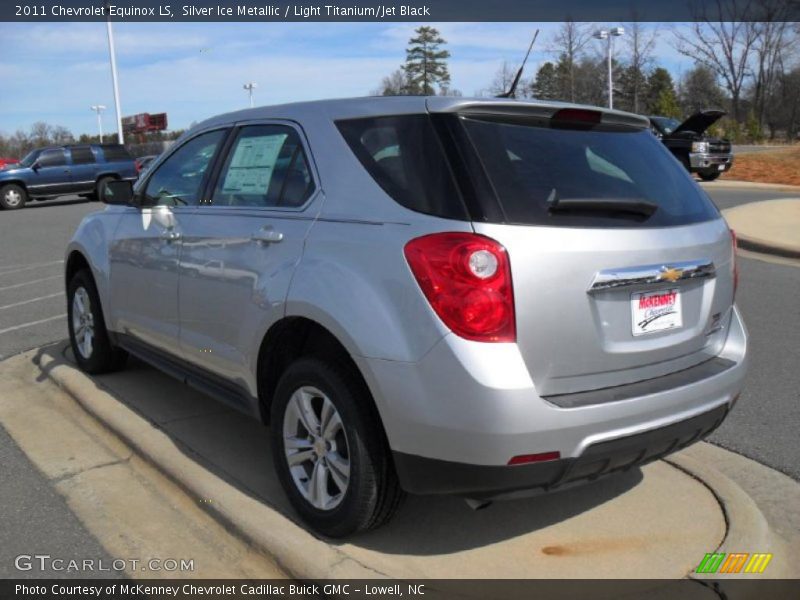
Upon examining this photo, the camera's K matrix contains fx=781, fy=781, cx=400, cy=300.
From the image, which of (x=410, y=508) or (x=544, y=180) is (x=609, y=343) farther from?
(x=410, y=508)

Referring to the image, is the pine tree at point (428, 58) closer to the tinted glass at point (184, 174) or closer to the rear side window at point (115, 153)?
the tinted glass at point (184, 174)

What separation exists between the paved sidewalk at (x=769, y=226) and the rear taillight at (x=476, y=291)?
8.24 metres

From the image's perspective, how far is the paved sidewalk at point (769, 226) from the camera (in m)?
9.94

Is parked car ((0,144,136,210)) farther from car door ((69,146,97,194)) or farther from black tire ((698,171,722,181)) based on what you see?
black tire ((698,171,722,181))

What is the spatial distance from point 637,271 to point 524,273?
484 mm

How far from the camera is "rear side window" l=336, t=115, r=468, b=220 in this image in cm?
276

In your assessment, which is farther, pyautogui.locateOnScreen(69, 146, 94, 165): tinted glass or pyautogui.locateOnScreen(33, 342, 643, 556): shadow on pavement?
pyautogui.locateOnScreen(69, 146, 94, 165): tinted glass

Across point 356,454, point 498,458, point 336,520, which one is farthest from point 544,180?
point 336,520

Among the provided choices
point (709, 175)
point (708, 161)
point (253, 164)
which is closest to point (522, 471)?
point (253, 164)

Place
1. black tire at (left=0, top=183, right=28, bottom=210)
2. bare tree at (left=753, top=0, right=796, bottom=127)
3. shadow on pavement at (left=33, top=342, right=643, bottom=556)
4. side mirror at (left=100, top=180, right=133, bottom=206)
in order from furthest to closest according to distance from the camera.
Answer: bare tree at (left=753, top=0, right=796, bottom=127) → black tire at (left=0, top=183, right=28, bottom=210) → side mirror at (left=100, top=180, right=133, bottom=206) → shadow on pavement at (left=33, top=342, right=643, bottom=556)

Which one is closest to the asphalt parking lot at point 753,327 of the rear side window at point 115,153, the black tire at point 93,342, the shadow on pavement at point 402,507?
the shadow on pavement at point 402,507

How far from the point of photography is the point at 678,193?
3301mm

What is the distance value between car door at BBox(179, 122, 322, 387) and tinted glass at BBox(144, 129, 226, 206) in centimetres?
20

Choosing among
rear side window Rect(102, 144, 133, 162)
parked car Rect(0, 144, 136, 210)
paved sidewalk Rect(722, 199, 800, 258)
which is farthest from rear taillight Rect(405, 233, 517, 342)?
rear side window Rect(102, 144, 133, 162)
